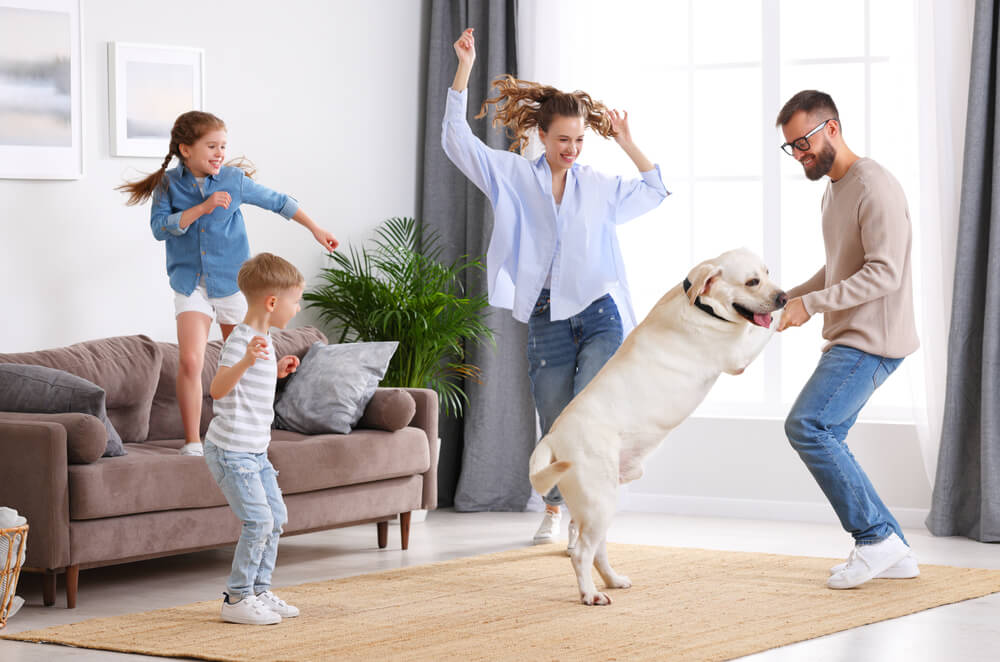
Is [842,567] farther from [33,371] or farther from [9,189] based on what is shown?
[9,189]

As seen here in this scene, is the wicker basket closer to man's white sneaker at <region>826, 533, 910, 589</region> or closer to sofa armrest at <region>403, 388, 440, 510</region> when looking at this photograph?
sofa armrest at <region>403, 388, 440, 510</region>

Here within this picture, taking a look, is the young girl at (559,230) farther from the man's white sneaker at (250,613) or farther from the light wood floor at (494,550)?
the man's white sneaker at (250,613)

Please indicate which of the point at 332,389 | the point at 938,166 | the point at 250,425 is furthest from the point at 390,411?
the point at 938,166

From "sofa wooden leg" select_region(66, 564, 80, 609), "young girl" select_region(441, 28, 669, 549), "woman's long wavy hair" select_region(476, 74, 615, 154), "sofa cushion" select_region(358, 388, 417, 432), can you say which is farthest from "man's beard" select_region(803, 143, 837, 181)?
"sofa wooden leg" select_region(66, 564, 80, 609)

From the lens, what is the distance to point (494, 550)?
15.7ft

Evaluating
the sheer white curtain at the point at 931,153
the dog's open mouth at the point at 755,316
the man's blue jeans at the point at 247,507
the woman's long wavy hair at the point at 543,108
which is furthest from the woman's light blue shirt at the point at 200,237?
the sheer white curtain at the point at 931,153

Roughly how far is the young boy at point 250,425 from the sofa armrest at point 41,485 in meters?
0.51

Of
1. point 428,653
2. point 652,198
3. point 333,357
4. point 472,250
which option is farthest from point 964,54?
point 428,653

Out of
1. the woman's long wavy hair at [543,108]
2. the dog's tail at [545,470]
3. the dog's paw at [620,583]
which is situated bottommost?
the dog's paw at [620,583]

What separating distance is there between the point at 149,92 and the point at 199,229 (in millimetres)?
862

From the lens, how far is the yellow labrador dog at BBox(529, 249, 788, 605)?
3.54 metres

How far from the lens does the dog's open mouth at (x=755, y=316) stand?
356cm

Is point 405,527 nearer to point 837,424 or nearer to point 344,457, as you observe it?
point 344,457

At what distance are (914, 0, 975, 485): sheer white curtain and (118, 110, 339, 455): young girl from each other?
2.43m
